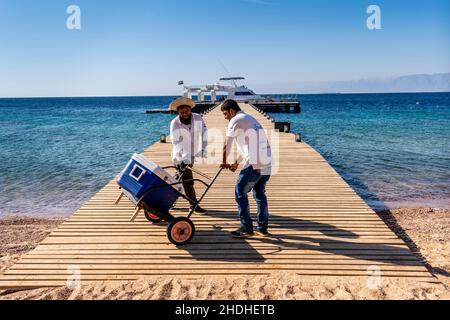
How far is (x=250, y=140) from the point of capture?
4.55m

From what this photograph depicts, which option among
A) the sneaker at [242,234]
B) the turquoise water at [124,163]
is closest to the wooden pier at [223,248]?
the sneaker at [242,234]

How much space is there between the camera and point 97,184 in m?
13.0

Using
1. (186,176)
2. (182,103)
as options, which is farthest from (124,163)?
(182,103)

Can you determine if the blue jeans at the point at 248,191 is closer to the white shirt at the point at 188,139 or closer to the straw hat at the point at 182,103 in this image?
the white shirt at the point at 188,139

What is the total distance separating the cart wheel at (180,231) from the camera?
180 inches

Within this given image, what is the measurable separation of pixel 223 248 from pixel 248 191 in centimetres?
76

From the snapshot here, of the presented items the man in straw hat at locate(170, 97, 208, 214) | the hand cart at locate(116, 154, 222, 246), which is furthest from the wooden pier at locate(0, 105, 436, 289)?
the man in straw hat at locate(170, 97, 208, 214)

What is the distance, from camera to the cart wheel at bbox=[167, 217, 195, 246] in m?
4.57

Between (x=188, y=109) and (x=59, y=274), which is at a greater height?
(x=188, y=109)

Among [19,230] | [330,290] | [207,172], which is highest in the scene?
[207,172]

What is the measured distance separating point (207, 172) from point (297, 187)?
2406 millimetres

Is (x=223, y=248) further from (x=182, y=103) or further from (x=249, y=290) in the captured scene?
(x=182, y=103)

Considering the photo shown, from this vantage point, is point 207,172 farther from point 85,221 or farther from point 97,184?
point 97,184
